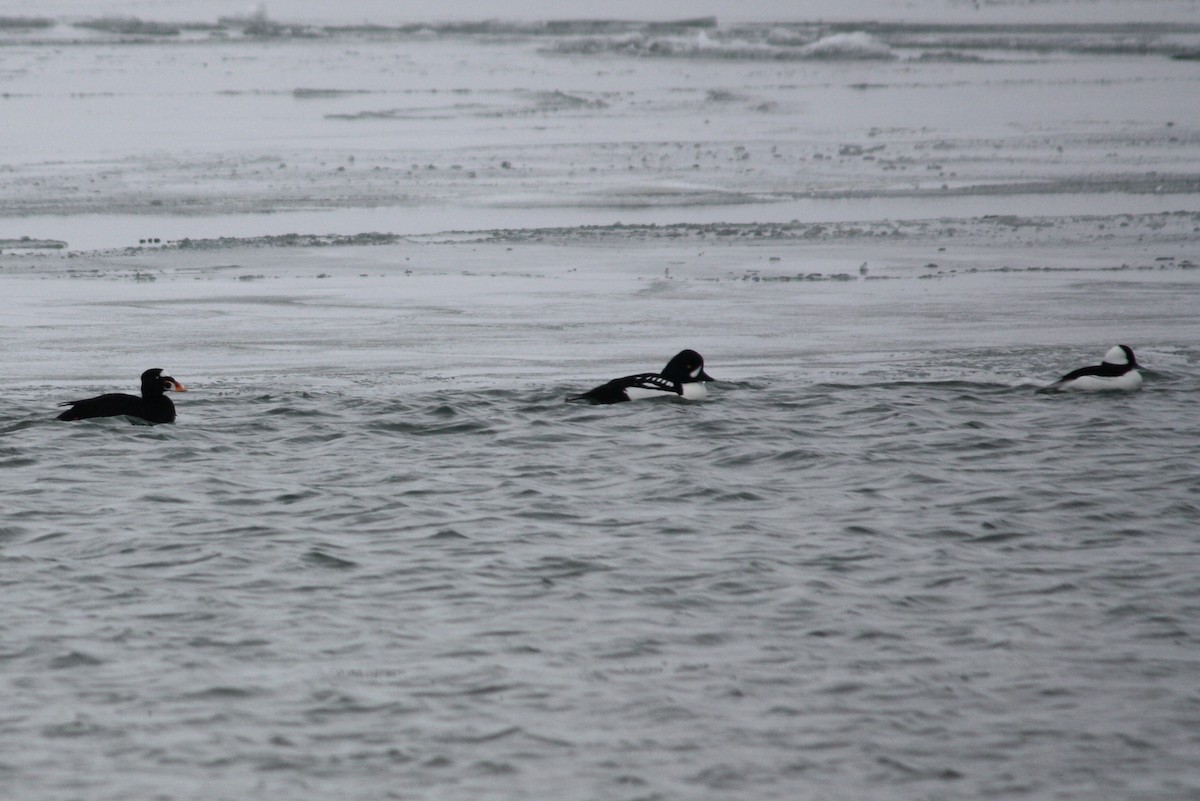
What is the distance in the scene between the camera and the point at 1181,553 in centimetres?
770

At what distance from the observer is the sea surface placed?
18.4 feet

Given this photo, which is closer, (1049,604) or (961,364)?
(1049,604)

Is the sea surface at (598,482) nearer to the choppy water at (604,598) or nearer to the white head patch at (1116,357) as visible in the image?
the choppy water at (604,598)

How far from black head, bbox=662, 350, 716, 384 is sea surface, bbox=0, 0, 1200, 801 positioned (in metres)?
0.19

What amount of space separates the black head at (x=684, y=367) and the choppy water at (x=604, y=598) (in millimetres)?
215

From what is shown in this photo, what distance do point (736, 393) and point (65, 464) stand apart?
447cm

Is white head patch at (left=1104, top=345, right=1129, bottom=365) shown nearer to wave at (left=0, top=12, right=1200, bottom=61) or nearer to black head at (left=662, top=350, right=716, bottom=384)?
black head at (left=662, top=350, right=716, bottom=384)

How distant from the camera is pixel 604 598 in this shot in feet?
23.1

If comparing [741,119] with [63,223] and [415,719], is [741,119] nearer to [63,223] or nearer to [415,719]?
[63,223]

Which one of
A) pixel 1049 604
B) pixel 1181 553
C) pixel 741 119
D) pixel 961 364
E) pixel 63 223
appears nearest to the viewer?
pixel 1049 604

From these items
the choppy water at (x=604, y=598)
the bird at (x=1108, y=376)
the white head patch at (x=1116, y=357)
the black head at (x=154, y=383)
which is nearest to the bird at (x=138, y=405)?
the black head at (x=154, y=383)

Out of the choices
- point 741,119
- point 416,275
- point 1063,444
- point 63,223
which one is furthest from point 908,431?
point 741,119

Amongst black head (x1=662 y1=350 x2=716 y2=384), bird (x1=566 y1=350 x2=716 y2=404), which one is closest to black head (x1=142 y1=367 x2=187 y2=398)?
bird (x1=566 y1=350 x2=716 y2=404)

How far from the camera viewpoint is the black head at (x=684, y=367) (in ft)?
34.8
